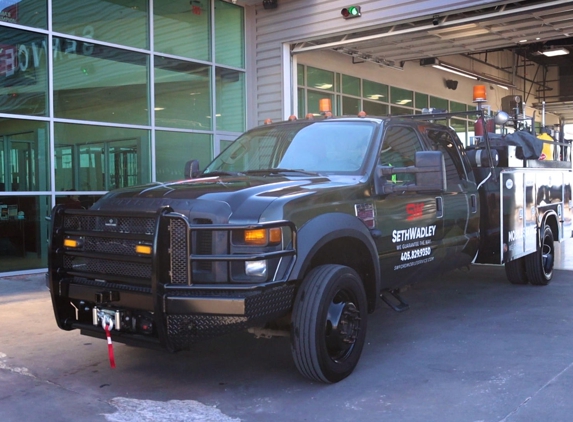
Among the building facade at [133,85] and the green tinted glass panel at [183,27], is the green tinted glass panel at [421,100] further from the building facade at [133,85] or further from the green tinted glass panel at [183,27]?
the green tinted glass panel at [183,27]

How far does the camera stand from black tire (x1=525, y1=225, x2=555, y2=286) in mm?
8062

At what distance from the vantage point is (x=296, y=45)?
1304 cm

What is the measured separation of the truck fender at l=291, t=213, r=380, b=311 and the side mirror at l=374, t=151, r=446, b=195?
1.51 ft

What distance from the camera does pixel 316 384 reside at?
177 inches

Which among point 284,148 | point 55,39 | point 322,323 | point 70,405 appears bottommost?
point 70,405


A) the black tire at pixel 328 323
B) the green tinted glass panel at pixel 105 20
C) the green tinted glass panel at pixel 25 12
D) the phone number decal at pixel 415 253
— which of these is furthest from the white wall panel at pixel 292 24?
the black tire at pixel 328 323

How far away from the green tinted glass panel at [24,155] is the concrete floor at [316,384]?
3.50 metres

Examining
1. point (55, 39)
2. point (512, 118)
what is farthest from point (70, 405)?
point (55, 39)

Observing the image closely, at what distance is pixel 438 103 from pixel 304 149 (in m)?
15.3

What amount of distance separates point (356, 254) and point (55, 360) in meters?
2.65

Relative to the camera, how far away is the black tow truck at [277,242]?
3.92 m

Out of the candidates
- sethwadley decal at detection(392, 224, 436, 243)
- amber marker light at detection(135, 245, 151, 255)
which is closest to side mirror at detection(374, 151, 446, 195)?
sethwadley decal at detection(392, 224, 436, 243)

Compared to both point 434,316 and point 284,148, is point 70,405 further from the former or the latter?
point 434,316

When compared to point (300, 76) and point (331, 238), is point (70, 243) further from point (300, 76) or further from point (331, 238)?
point (300, 76)
